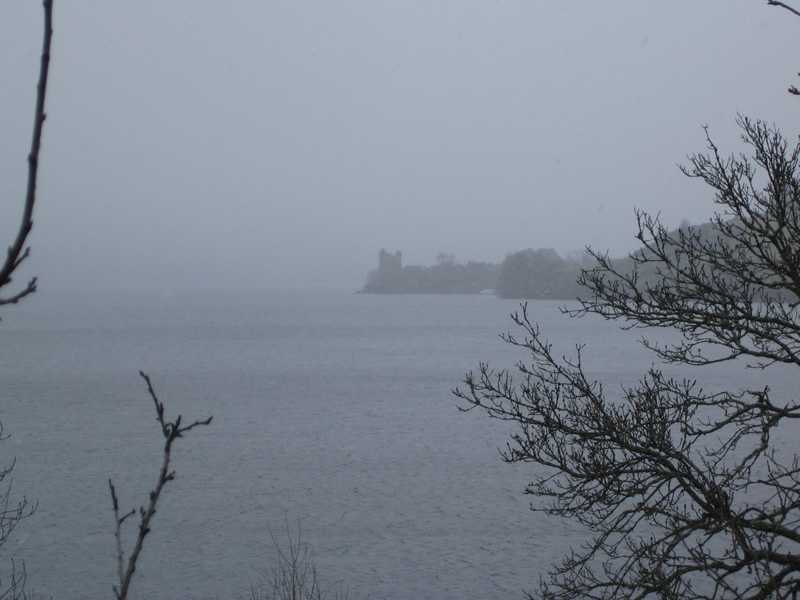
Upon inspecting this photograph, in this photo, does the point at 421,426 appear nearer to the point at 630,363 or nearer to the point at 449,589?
the point at 449,589

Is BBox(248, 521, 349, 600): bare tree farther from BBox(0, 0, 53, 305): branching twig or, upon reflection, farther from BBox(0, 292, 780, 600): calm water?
BBox(0, 0, 53, 305): branching twig

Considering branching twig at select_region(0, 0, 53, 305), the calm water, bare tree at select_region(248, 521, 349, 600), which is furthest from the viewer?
the calm water

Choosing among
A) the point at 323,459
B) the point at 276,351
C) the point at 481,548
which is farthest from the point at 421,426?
the point at 276,351

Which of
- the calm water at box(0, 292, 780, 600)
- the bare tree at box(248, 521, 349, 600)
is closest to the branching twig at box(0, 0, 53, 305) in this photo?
the bare tree at box(248, 521, 349, 600)

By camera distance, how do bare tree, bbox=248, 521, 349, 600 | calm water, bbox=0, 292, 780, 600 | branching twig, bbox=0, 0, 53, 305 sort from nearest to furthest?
1. branching twig, bbox=0, 0, 53, 305
2. bare tree, bbox=248, 521, 349, 600
3. calm water, bbox=0, 292, 780, 600

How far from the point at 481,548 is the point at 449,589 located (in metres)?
2.40

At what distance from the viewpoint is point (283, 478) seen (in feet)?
86.2

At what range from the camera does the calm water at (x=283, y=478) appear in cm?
1739

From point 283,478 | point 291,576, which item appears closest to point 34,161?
point 291,576

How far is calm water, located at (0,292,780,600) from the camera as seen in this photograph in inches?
685

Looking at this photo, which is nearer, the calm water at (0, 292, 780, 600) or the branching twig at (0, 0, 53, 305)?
the branching twig at (0, 0, 53, 305)

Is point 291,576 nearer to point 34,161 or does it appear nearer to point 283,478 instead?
point 283,478

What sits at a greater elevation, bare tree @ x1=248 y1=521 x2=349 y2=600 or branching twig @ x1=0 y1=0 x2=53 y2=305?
branching twig @ x1=0 y1=0 x2=53 y2=305

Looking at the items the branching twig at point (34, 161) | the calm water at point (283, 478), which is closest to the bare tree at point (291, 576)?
the calm water at point (283, 478)
